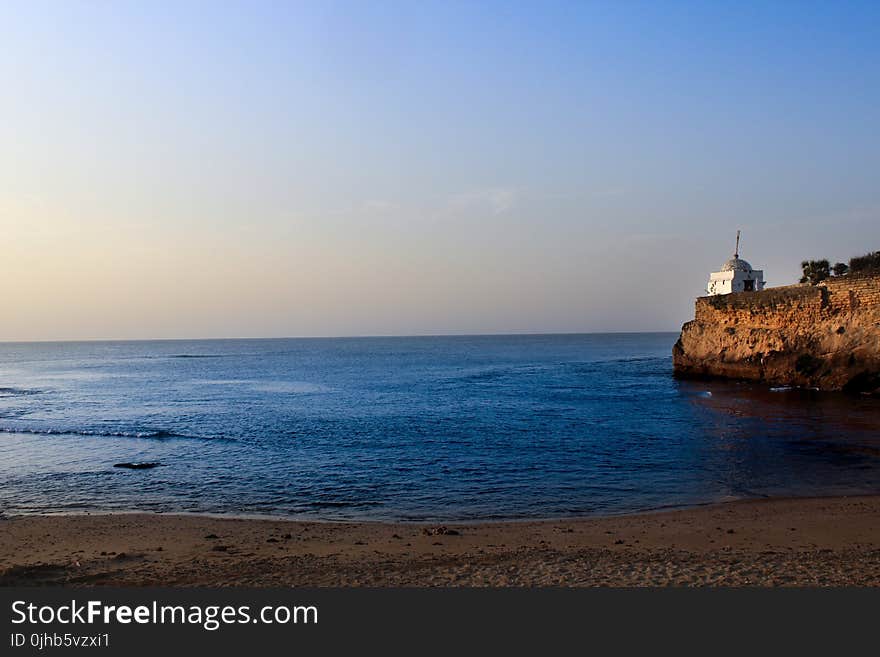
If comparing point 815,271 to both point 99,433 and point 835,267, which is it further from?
point 99,433

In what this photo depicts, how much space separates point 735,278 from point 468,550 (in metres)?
67.9

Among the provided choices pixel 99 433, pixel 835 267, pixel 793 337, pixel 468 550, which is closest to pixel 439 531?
pixel 468 550

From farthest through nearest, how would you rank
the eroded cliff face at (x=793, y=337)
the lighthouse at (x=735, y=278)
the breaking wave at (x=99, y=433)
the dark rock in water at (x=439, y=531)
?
the lighthouse at (x=735, y=278) → the eroded cliff face at (x=793, y=337) → the breaking wave at (x=99, y=433) → the dark rock in water at (x=439, y=531)

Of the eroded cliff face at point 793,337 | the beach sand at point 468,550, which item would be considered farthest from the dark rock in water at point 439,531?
the eroded cliff face at point 793,337

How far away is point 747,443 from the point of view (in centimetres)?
2481

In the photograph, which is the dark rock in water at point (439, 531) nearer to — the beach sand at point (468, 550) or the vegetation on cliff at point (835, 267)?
the beach sand at point (468, 550)

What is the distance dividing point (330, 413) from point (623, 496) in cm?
2352

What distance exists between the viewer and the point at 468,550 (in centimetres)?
1169

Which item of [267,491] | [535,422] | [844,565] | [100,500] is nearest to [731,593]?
[844,565]

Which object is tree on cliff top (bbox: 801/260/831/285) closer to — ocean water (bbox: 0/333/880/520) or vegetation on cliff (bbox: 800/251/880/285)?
vegetation on cliff (bbox: 800/251/880/285)

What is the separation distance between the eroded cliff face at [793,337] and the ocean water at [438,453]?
3.31 metres

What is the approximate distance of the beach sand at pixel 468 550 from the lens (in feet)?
31.0

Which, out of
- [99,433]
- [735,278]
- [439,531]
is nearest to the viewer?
[439,531]

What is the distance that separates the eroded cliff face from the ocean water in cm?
331
